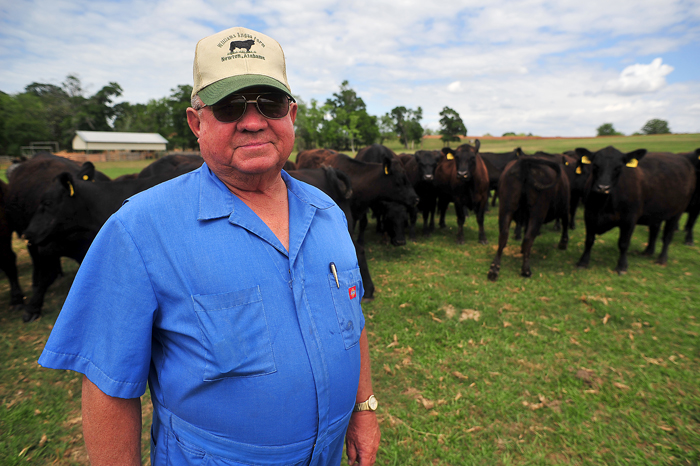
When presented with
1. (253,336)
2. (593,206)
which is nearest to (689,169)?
(593,206)

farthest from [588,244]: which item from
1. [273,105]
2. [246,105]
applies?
[246,105]

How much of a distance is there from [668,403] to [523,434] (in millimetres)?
1756

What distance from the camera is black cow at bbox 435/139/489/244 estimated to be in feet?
31.2

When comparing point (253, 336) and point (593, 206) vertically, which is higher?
point (253, 336)

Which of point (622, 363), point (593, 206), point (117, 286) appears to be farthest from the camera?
point (593, 206)

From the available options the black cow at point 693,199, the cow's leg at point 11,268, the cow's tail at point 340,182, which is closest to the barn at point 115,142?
the cow's leg at point 11,268

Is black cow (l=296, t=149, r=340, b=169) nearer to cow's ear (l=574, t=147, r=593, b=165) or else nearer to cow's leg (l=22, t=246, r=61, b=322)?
cow's ear (l=574, t=147, r=593, b=165)

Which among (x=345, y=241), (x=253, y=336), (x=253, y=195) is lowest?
(x=253, y=336)

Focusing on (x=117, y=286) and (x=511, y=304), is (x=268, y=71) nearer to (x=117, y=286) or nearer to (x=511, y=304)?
(x=117, y=286)

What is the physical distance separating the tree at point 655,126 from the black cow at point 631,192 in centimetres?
9817

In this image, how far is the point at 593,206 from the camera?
7090 mm

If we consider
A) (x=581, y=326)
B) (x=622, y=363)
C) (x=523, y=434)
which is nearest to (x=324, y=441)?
(x=523, y=434)

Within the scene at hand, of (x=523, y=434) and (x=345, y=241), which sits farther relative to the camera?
(x=523, y=434)

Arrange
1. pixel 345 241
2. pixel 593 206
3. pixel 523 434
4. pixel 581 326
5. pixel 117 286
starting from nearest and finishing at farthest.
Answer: pixel 117 286, pixel 345 241, pixel 523 434, pixel 581 326, pixel 593 206
